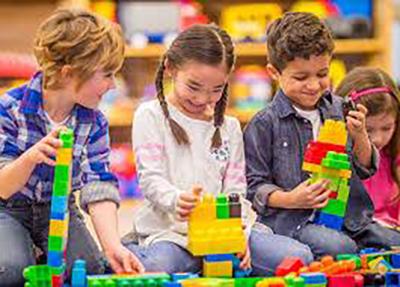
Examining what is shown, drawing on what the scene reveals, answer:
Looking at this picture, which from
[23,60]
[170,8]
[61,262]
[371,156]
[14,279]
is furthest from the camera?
[170,8]

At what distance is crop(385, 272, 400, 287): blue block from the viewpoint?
146cm

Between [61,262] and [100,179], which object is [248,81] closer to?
[100,179]

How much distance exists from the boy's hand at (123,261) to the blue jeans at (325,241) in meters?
0.38

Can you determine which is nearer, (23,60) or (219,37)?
(219,37)

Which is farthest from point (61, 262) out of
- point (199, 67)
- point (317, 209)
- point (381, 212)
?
point (381, 212)

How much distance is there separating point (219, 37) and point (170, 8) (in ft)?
6.53

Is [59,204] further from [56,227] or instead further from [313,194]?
[313,194]

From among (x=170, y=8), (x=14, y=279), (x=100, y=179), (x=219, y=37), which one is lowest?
(x=14, y=279)

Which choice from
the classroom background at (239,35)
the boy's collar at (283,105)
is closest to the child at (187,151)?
the boy's collar at (283,105)

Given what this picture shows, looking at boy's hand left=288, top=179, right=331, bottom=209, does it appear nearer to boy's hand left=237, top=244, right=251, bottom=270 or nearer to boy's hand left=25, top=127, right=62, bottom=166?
boy's hand left=237, top=244, right=251, bottom=270

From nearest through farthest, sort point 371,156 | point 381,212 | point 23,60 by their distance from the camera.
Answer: point 371,156, point 381,212, point 23,60

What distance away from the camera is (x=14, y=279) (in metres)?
1.47

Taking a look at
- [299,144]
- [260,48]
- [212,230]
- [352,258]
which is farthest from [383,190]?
[260,48]

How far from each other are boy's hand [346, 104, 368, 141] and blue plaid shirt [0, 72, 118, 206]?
462 mm
